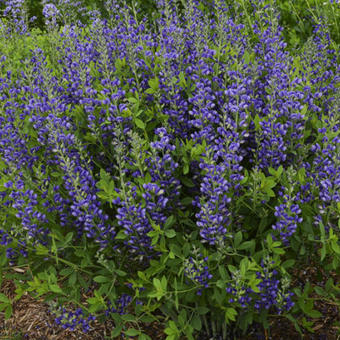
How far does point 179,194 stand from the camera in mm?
2703

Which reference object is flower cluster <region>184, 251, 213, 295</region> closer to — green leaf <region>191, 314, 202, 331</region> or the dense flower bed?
the dense flower bed

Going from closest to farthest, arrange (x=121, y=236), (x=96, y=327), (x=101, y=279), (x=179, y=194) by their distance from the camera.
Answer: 1. (x=121, y=236)
2. (x=101, y=279)
3. (x=179, y=194)
4. (x=96, y=327)

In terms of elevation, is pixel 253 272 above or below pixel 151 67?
below

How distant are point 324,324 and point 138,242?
1.66 m

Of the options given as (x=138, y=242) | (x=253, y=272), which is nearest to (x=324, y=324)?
(x=253, y=272)

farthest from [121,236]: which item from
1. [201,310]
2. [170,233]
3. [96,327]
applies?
[96,327]

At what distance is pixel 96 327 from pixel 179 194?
166 cm

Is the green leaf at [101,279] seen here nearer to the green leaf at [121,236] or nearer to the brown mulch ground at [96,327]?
the green leaf at [121,236]

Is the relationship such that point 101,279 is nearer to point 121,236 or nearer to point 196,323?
point 121,236

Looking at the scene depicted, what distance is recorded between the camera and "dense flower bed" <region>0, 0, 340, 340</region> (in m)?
2.44

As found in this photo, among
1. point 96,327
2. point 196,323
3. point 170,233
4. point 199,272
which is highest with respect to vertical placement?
point 170,233

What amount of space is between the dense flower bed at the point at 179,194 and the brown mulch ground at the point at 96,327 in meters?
0.34

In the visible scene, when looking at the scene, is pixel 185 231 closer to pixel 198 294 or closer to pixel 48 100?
pixel 198 294

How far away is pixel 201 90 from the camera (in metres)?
2.59
